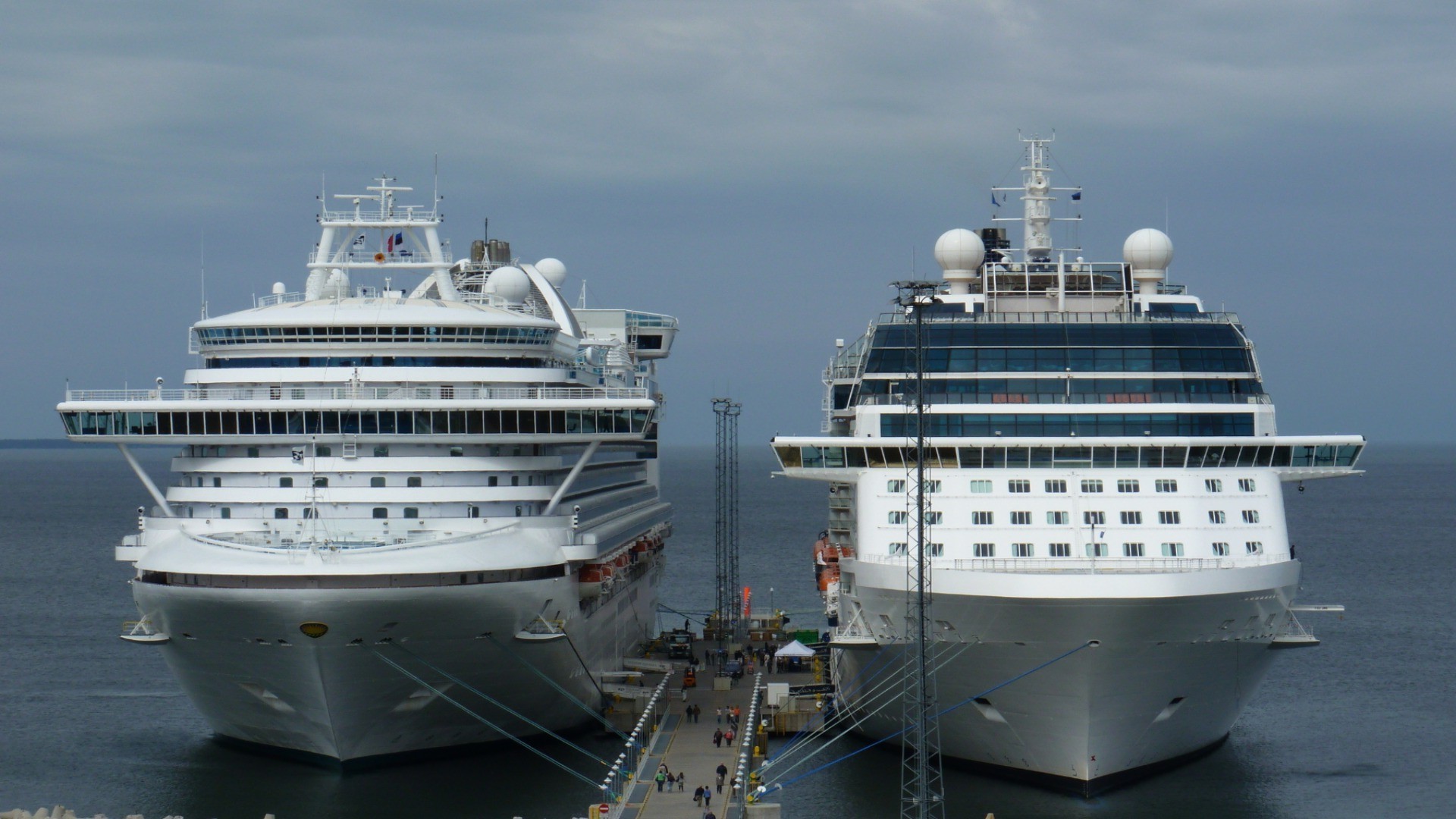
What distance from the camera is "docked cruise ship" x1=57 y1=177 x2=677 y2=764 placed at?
38.3 m

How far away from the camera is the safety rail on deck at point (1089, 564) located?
36.4 meters

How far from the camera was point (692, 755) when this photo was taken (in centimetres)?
4272

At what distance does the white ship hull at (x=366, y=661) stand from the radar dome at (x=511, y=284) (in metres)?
12.1

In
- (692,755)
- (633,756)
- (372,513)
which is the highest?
(372,513)

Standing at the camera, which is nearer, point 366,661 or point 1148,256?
point 366,661

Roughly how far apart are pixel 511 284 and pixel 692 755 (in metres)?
17.0

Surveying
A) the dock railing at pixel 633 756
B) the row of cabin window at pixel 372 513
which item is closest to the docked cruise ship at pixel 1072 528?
the dock railing at pixel 633 756

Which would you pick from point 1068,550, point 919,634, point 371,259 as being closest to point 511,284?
point 371,259

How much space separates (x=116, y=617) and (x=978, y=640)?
49.7 metres

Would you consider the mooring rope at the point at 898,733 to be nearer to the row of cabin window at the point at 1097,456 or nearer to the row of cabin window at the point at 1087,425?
the row of cabin window at the point at 1097,456

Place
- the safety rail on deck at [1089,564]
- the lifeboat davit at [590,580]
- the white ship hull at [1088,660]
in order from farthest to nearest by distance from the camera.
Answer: the lifeboat davit at [590,580], the safety rail on deck at [1089,564], the white ship hull at [1088,660]

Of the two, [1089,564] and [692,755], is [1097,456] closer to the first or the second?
[1089,564]

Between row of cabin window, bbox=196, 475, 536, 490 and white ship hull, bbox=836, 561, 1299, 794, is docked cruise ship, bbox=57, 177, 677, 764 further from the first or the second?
white ship hull, bbox=836, 561, 1299, 794

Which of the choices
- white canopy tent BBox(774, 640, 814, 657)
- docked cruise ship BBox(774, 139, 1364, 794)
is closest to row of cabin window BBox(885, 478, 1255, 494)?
docked cruise ship BBox(774, 139, 1364, 794)
